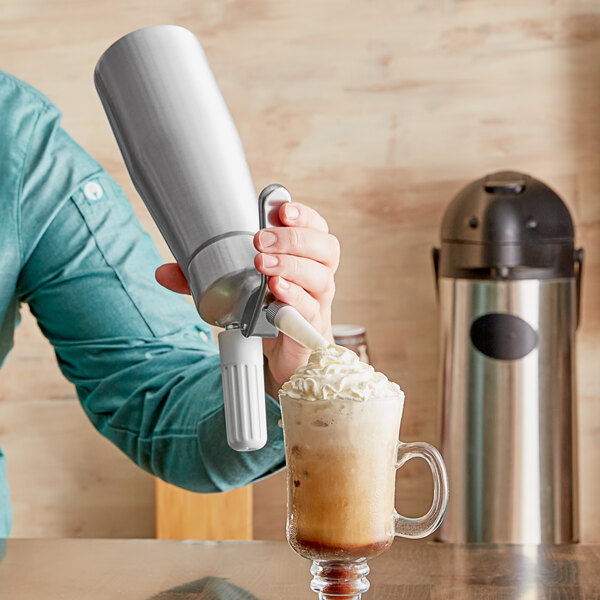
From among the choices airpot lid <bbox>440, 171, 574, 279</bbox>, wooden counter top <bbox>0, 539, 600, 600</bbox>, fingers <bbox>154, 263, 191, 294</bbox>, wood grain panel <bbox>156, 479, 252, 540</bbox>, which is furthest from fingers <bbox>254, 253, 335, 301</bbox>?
wood grain panel <bbox>156, 479, 252, 540</bbox>

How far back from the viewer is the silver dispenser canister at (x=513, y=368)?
175cm

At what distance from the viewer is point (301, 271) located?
0.69m

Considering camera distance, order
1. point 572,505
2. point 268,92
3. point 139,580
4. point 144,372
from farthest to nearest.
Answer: point 268,92 < point 572,505 < point 144,372 < point 139,580

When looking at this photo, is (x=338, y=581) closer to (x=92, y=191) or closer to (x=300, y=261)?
(x=300, y=261)

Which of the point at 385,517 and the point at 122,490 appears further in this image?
the point at 122,490

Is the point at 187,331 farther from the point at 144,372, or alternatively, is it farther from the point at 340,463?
the point at 340,463

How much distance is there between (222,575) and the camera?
0.82 meters

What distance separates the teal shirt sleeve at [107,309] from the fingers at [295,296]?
32 cm

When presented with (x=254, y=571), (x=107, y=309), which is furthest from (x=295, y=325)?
(x=107, y=309)

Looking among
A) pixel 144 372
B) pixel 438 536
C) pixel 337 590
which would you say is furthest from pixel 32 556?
pixel 438 536

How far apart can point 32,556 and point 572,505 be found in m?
1.26

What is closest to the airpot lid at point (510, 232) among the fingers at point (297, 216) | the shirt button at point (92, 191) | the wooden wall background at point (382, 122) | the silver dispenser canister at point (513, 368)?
the silver dispenser canister at point (513, 368)

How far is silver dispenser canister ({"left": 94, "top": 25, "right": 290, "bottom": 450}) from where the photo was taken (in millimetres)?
662

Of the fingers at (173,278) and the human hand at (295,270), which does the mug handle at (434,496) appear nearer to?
the human hand at (295,270)
